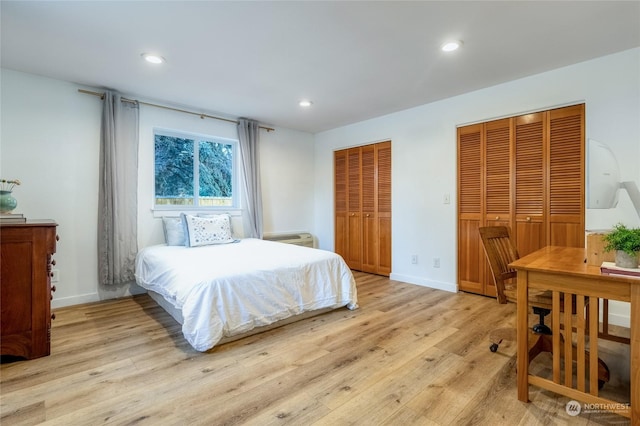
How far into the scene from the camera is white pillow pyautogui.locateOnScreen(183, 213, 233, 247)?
11.4 ft

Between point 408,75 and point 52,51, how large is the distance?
10.3 ft

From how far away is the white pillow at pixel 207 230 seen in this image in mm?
3488

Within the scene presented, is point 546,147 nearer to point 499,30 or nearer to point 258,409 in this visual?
point 499,30

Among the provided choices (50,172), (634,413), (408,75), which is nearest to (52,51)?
(50,172)

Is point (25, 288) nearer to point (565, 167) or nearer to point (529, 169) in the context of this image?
point (529, 169)

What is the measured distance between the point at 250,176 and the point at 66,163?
6.71ft

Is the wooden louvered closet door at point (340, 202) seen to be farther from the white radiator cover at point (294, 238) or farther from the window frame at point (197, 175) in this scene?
the window frame at point (197, 175)

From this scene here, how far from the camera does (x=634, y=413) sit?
1.31 m

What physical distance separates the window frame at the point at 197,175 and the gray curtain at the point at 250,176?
158 millimetres

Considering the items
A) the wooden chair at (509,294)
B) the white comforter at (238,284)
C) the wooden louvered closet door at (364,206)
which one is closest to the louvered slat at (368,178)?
the wooden louvered closet door at (364,206)

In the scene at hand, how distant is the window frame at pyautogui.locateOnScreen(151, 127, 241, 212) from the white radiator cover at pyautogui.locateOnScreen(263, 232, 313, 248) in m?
0.74

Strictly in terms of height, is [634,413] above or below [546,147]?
below

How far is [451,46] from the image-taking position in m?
2.40

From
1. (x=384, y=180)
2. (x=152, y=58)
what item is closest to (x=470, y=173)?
(x=384, y=180)
